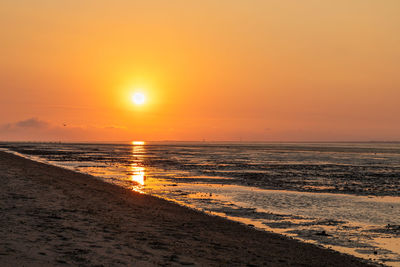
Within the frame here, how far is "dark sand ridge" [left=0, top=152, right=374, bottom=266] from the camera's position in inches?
400

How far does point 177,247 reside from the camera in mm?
11922

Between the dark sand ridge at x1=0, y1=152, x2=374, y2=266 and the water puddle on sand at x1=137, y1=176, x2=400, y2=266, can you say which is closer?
the dark sand ridge at x1=0, y1=152, x2=374, y2=266

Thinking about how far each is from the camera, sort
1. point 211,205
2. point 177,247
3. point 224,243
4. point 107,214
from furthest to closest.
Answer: point 211,205
point 107,214
point 224,243
point 177,247

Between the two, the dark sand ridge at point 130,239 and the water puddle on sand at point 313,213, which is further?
the water puddle on sand at point 313,213

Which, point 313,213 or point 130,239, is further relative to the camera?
point 313,213

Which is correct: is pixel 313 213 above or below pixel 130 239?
below

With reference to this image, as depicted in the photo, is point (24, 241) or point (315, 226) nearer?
point (24, 241)

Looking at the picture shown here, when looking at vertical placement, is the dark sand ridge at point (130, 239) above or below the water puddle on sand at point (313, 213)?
above

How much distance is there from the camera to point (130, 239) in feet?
40.6

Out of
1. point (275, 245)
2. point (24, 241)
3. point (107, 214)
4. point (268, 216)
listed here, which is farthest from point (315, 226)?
point (24, 241)

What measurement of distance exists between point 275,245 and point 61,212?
8499 millimetres

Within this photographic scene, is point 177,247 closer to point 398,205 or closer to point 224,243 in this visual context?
point 224,243

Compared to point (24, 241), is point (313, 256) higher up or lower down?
lower down

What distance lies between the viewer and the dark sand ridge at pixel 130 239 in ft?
33.3
